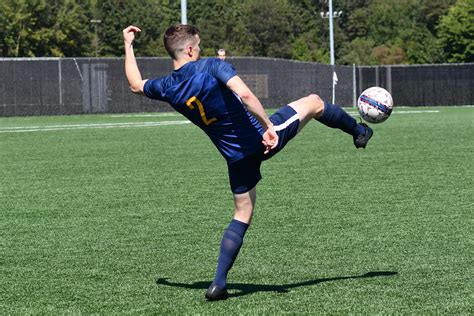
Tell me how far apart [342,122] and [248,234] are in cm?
233

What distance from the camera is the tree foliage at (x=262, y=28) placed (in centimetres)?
7994


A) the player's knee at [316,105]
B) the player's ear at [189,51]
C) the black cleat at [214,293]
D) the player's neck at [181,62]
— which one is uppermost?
the player's ear at [189,51]

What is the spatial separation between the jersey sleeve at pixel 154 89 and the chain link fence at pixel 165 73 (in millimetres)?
34249

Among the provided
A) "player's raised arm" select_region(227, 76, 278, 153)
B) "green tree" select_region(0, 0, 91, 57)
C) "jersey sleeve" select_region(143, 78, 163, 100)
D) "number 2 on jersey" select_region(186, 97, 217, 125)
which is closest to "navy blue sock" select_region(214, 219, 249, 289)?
"player's raised arm" select_region(227, 76, 278, 153)

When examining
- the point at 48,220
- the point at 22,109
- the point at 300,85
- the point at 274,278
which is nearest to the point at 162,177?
the point at 48,220

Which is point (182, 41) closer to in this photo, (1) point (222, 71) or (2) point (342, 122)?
(1) point (222, 71)

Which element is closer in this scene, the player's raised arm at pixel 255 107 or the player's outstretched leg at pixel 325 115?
the player's raised arm at pixel 255 107

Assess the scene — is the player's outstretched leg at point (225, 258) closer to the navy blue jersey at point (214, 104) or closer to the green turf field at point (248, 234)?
the green turf field at point (248, 234)

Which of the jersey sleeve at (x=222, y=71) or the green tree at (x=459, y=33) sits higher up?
the green tree at (x=459, y=33)

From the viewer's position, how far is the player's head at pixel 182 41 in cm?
643

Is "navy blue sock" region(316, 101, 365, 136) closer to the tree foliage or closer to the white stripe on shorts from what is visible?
the white stripe on shorts

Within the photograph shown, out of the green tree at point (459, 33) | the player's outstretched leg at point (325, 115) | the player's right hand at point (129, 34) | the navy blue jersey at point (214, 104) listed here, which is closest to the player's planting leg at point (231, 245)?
the navy blue jersey at point (214, 104)

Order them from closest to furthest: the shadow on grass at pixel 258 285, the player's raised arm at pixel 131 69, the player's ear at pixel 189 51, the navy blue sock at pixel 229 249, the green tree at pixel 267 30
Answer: the player's ear at pixel 189 51
the navy blue sock at pixel 229 249
the shadow on grass at pixel 258 285
the player's raised arm at pixel 131 69
the green tree at pixel 267 30

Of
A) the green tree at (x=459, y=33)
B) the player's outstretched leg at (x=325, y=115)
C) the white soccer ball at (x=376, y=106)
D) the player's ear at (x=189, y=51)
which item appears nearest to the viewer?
the player's ear at (x=189, y=51)
